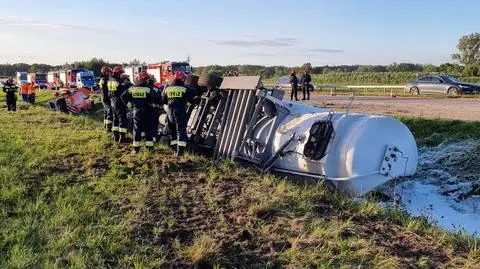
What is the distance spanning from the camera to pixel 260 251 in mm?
4676

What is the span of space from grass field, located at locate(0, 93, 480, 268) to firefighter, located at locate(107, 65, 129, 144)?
7.11 feet

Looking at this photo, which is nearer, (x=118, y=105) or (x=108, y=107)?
(x=118, y=105)

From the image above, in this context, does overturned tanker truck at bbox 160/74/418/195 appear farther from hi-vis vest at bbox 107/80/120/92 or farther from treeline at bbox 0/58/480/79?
treeline at bbox 0/58/480/79

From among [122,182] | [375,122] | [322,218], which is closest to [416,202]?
[375,122]

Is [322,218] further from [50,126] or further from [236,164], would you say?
[50,126]

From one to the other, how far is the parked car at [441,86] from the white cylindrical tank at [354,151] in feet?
62.9

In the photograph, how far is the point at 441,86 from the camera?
85.6ft

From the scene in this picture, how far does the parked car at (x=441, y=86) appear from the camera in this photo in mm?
25062

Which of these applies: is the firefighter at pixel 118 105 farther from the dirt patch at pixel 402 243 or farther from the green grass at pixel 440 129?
the green grass at pixel 440 129

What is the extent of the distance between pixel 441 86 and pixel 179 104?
68.0ft

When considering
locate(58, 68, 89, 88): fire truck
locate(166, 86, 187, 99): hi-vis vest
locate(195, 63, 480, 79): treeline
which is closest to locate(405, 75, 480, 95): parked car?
locate(195, 63, 480, 79): treeline

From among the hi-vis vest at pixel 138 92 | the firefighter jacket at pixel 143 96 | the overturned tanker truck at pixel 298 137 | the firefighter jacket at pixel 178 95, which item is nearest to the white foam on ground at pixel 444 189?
the overturned tanker truck at pixel 298 137

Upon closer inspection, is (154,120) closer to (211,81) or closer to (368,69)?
(211,81)

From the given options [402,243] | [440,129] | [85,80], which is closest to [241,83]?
[402,243]
